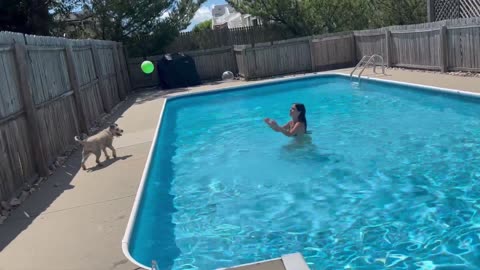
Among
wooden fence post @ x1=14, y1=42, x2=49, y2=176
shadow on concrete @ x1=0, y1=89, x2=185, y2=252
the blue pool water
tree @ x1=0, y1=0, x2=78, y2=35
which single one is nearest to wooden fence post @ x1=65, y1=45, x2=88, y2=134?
shadow on concrete @ x1=0, y1=89, x2=185, y2=252

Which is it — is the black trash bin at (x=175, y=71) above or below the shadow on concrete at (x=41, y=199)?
above

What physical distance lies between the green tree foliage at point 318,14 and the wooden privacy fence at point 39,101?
12.3m

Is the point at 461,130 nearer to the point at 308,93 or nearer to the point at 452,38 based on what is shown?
the point at 452,38

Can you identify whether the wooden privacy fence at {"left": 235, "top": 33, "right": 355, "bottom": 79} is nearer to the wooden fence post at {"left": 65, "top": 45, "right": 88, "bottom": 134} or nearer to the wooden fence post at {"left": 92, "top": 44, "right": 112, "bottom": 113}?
the wooden fence post at {"left": 92, "top": 44, "right": 112, "bottom": 113}

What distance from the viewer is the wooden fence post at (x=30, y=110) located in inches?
295

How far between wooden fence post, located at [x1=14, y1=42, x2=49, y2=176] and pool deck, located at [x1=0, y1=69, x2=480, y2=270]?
321mm

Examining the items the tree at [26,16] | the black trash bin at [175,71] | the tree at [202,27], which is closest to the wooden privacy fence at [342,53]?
the black trash bin at [175,71]

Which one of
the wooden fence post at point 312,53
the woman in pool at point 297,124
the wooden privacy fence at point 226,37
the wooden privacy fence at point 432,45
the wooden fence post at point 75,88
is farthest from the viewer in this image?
the wooden privacy fence at point 226,37

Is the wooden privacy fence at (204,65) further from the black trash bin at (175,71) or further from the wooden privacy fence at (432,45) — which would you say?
the wooden privacy fence at (432,45)

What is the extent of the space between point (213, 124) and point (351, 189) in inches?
269

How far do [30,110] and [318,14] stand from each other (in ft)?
60.2

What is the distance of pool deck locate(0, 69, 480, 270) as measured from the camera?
15.1ft

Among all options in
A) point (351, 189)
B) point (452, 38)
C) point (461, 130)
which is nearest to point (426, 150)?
point (461, 130)

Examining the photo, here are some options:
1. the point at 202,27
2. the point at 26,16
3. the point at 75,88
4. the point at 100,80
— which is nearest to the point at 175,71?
the point at 26,16
